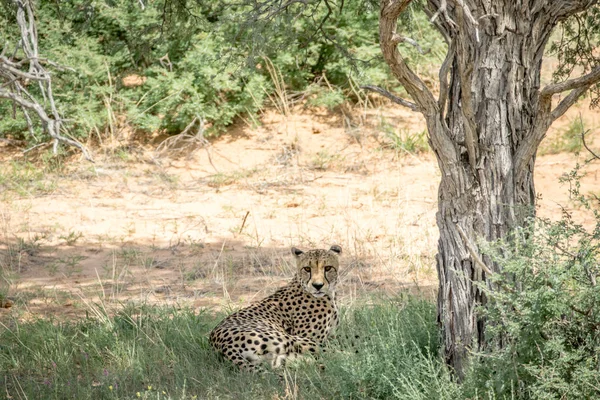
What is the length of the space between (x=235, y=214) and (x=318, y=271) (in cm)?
372

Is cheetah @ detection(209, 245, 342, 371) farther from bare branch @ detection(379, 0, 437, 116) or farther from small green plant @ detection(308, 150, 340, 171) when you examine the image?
small green plant @ detection(308, 150, 340, 171)

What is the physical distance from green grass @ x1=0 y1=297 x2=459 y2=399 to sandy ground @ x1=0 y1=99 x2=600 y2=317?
24.8 inches

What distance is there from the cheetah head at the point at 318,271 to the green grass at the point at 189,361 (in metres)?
0.27

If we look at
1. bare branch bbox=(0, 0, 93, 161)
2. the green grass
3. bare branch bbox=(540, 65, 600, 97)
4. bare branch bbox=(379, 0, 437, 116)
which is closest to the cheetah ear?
the green grass

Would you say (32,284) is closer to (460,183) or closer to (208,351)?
(208,351)

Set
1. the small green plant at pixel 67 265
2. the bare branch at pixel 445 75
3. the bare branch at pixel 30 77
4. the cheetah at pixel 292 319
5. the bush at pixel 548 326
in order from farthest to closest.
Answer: the small green plant at pixel 67 265 < the cheetah at pixel 292 319 < the bare branch at pixel 30 77 < the bare branch at pixel 445 75 < the bush at pixel 548 326

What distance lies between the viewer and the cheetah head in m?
5.72

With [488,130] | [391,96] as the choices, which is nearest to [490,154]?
[488,130]

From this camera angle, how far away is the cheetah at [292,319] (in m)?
5.10

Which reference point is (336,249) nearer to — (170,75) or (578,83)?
(578,83)

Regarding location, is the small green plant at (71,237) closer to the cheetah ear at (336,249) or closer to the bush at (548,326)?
the cheetah ear at (336,249)

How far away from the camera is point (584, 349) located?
3.57 m

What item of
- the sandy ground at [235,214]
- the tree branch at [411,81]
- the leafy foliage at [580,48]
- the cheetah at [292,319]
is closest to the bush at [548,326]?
the tree branch at [411,81]

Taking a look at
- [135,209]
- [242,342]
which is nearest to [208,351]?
[242,342]
